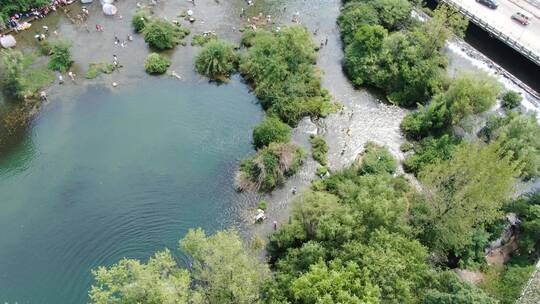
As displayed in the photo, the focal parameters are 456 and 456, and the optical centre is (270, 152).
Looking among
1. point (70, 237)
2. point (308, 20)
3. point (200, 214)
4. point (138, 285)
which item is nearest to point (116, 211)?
point (70, 237)

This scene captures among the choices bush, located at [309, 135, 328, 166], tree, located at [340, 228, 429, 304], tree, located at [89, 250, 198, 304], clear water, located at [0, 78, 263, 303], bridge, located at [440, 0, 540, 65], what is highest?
bridge, located at [440, 0, 540, 65]

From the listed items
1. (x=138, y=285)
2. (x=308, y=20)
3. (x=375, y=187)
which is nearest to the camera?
(x=138, y=285)

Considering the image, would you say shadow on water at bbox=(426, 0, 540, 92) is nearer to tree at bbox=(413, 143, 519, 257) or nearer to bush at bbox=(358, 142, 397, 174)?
bush at bbox=(358, 142, 397, 174)

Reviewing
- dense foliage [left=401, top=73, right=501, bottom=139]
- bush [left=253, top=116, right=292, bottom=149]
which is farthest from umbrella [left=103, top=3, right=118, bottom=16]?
dense foliage [left=401, top=73, right=501, bottom=139]

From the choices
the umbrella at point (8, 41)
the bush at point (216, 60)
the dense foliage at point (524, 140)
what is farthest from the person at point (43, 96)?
the dense foliage at point (524, 140)

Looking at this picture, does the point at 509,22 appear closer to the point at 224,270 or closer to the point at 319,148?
the point at 319,148

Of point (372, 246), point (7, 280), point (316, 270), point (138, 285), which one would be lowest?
point (7, 280)

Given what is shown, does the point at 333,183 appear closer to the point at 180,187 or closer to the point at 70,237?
the point at 180,187

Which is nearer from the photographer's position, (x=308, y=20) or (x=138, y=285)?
(x=138, y=285)

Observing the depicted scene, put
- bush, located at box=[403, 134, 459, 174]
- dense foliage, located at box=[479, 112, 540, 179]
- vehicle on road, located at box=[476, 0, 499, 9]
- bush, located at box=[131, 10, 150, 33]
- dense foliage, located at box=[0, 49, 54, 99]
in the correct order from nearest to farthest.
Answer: dense foliage, located at box=[479, 112, 540, 179], bush, located at box=[403, 134, 459, 174], dense foliage, located at box=[0, 49, 54, 99], bush, located at box=[131, 10, 150, 33], vehicle on road, located at box=[476, 0, 499, 9]
